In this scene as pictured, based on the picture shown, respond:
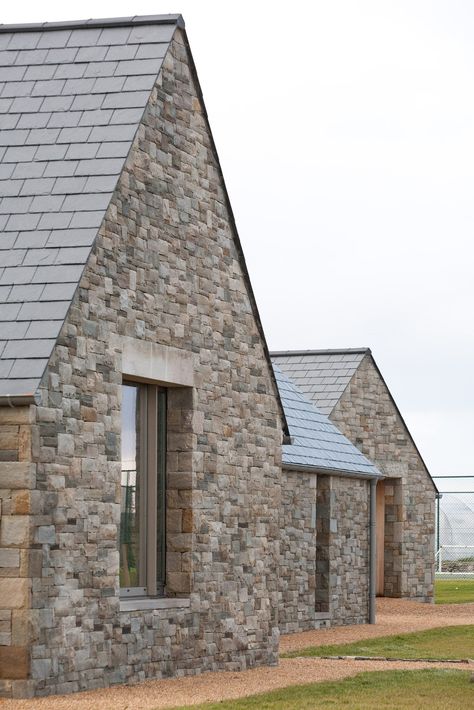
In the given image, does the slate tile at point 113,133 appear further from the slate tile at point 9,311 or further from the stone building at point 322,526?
the stone building at point 322,526

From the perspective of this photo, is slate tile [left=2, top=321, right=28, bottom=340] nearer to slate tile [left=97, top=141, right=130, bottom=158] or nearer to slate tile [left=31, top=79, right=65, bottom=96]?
slate tile [left=97, top=141, right=130, bottom=158]

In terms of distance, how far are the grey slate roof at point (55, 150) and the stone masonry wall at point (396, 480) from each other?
16.4 meters

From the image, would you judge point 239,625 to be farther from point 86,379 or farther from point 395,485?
point 395,485

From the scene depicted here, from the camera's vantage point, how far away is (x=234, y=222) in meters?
16.5

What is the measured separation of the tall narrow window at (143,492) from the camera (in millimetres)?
14516

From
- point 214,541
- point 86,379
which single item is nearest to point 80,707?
point 86,379

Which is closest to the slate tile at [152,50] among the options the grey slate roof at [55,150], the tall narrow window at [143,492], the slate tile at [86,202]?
the grey slate roof at [55,150]

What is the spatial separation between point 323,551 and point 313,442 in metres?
1.87

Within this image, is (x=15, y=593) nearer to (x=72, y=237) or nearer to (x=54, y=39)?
(x=72, y=237)

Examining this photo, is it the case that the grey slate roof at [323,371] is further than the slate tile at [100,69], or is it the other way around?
the grey slate roof at [323,371]

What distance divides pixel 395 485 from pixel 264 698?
65.8ft

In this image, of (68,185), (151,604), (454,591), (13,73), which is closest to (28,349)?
(68,185)

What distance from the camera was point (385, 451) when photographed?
32.1 meters

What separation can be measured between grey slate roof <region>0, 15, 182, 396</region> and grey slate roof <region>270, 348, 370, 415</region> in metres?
15.8
